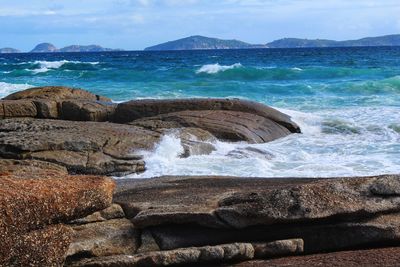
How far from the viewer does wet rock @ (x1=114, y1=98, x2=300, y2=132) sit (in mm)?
12781

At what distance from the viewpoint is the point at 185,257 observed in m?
4.03

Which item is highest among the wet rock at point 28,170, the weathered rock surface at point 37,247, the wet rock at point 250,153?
the wet rock at point 28,170

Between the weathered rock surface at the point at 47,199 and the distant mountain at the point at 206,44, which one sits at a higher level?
the weathered rock surface at the point at 47,199

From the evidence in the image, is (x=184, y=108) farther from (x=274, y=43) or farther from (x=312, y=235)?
(x=274, y=43)

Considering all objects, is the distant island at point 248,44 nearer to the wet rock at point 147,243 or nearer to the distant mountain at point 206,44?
the distant mountain at point 206,44

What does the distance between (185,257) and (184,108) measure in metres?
8.87

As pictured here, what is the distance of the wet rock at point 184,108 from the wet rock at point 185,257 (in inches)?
343

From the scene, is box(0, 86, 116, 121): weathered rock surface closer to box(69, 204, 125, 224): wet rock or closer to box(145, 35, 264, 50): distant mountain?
box(69, 204, 125, 224): wet rock

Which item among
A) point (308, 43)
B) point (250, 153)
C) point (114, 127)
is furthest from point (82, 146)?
point (308, 43)

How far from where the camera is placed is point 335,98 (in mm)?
20812

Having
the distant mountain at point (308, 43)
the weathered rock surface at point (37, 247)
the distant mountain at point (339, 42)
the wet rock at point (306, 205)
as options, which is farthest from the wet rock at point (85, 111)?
the distant mountain at point (308, 43)

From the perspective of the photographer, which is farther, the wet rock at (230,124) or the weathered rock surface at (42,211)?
the wet rock at (230,124)

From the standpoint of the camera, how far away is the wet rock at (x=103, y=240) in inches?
167

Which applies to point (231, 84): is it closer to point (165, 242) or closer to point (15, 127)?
point (15, 127)
